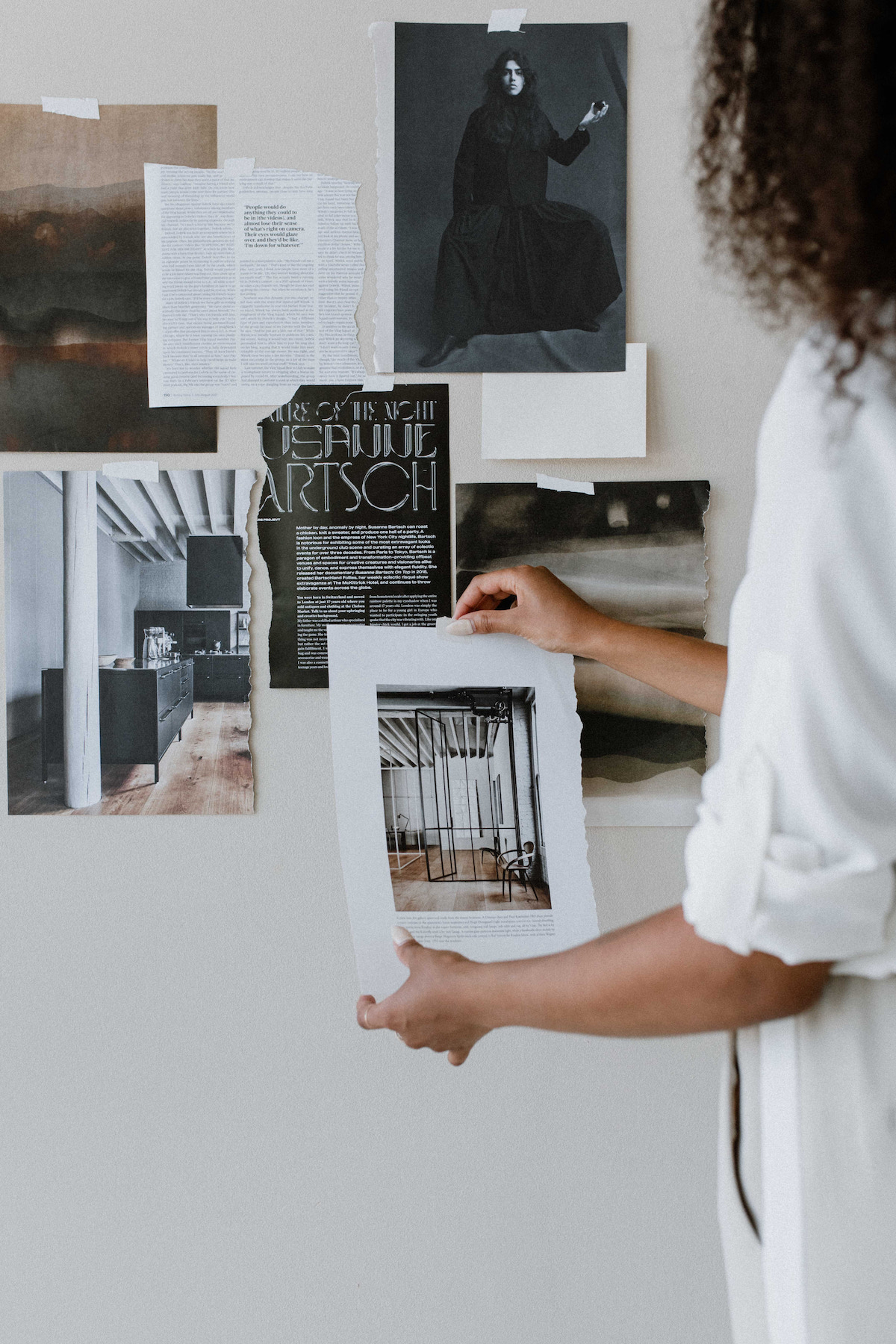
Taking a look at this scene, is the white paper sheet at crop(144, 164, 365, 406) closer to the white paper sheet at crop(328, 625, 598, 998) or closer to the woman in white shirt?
the white paper sheet at crop(328, 625, 598, 998)

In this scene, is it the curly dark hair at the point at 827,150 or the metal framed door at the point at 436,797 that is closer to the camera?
the curly dark hair at the point at 827,150

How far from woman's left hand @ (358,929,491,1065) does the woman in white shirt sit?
7 centimetres

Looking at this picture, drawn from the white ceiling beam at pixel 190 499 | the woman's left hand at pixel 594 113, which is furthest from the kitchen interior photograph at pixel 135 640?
the woman's left hand at pixel 594 113

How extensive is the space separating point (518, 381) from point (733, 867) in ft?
2.13

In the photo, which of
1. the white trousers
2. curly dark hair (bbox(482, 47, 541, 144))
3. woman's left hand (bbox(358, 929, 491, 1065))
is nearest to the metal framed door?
woman's left hand (bbox(358, 929, 491, 1065))

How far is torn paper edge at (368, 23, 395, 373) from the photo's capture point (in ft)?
2.97

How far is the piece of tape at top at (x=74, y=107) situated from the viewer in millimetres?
917

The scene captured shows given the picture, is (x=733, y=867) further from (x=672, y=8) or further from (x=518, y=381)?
(x=672, y=8)

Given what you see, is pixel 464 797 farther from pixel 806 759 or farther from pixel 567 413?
pixel 806 759

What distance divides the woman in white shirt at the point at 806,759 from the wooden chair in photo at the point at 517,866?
366 mm

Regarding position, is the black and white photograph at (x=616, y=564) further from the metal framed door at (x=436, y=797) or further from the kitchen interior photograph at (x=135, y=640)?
the kitchen interior photograph at (x=135, y=640)

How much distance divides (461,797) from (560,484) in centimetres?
34

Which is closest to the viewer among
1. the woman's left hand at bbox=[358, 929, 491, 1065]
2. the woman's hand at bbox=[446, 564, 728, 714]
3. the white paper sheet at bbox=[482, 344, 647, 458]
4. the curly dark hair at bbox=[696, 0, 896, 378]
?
the curly dark hair at bbox=[696, 0, 896, 378]

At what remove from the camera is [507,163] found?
35.9 inches
